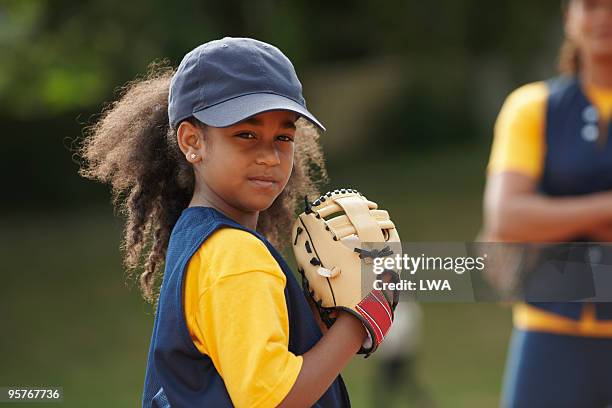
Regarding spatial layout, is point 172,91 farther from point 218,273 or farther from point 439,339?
point 439,339

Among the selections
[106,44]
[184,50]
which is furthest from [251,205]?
[106,44]

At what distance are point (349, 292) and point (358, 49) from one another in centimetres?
1762

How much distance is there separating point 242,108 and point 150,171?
1.21ft

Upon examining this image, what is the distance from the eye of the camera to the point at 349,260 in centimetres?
200

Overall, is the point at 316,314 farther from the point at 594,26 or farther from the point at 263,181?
the point at 594,26

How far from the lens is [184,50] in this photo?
11859mm

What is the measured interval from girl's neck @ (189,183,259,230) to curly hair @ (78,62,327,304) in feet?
Result: 0.36

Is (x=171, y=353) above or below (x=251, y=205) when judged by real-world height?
below

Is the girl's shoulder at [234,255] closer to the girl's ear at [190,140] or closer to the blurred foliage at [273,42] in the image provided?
the girl's ear at [190,140]

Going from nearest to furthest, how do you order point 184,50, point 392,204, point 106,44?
1. point 184,50
2. point 106,44
3. point 392,204

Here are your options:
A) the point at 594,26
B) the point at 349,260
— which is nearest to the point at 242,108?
the point at 349,260

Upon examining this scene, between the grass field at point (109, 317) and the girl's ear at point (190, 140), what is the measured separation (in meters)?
4.97

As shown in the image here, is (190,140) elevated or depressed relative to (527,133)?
elevated

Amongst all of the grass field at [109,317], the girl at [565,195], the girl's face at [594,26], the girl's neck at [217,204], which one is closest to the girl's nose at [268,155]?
the girl's neck at [217,204]
